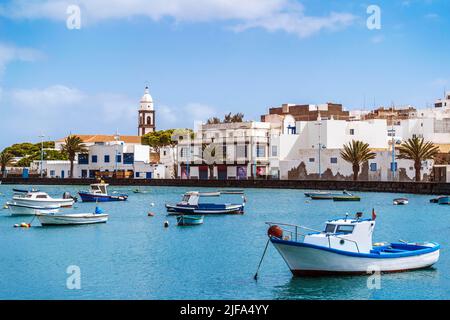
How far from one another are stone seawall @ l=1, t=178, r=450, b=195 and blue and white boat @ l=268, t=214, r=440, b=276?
60.6 m

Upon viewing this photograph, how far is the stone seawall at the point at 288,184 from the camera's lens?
3836 inches

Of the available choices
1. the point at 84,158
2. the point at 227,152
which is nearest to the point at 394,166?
the point at 227,152

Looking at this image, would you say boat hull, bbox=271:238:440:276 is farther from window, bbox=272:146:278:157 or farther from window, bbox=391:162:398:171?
window, bbox=272:146:278:157

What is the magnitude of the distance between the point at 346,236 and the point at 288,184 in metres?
84.9

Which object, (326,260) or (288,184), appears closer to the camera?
(326,260)

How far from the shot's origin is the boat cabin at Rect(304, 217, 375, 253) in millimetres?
32531

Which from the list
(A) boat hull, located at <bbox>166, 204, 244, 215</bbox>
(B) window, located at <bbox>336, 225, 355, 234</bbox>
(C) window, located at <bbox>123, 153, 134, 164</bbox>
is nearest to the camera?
(B) window, located at <bbox>336, 225, 355, 234</bbox>

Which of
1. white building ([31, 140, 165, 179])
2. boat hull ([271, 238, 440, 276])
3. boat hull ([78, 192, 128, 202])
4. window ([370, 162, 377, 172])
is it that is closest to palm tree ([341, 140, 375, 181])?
window ([370, 162, 377, 172])

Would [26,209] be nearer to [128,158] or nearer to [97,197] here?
[97,197]

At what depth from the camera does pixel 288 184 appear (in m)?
118

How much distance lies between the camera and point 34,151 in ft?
618

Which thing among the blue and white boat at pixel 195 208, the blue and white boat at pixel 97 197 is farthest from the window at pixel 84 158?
the blue and white boat at pixel 195 208

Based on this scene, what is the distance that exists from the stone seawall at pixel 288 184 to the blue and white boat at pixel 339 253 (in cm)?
6059
